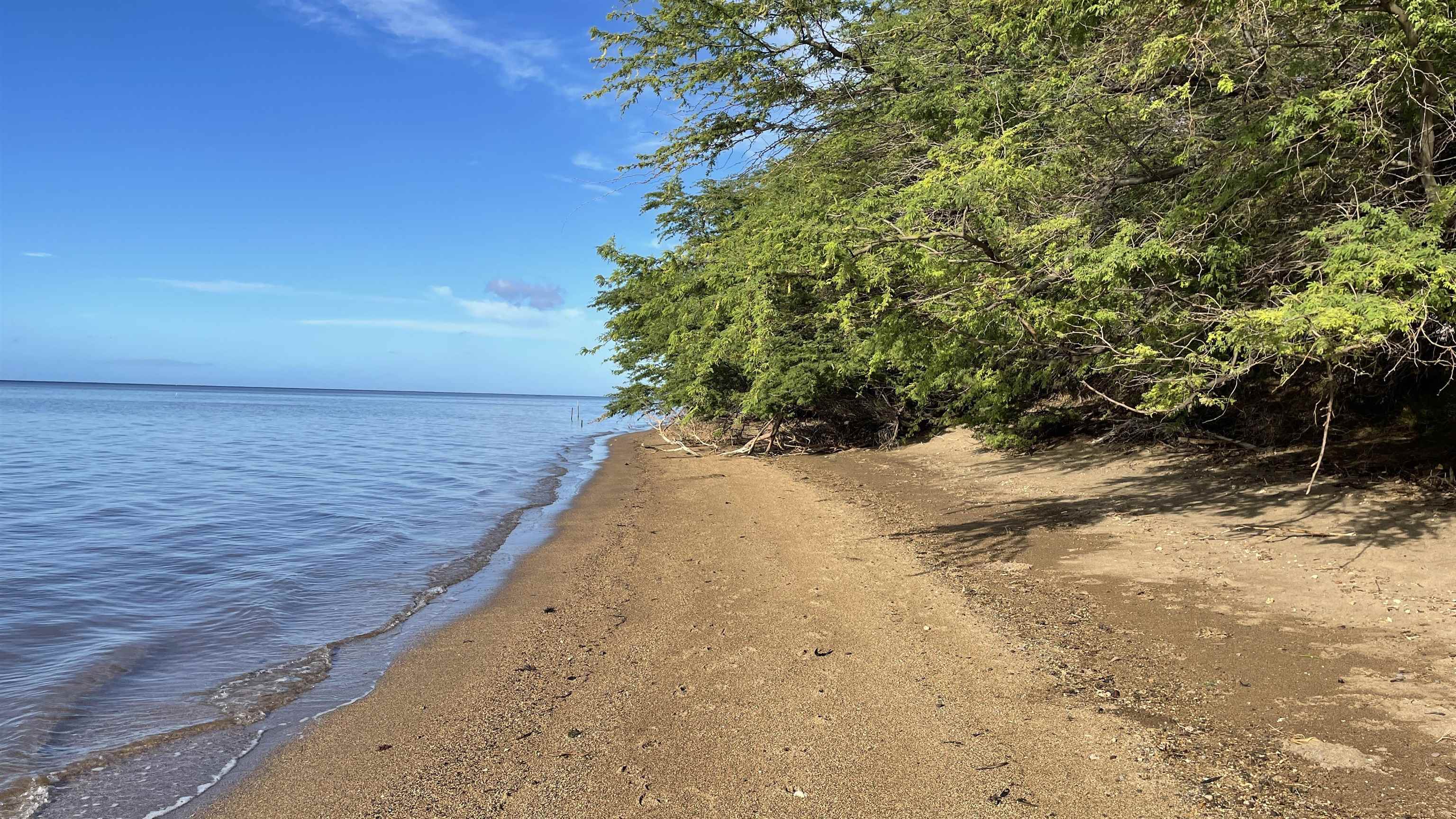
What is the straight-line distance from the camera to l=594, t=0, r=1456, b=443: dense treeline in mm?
5281

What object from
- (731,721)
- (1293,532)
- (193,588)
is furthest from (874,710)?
(193,588)

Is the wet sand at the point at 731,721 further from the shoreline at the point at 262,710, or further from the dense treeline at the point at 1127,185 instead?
the dense treeline at the point at 1127,185

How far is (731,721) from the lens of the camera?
4.40 meters

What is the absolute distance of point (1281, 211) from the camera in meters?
6.78

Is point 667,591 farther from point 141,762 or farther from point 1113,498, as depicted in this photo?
point 1113,498

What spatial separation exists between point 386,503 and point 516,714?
11.2m

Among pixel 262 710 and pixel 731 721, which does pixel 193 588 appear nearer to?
pixel 262 710

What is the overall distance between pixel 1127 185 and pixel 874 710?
576 centimetres

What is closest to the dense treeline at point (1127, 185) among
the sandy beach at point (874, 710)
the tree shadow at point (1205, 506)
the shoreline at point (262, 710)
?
the tree shadow at point (1205, 506)

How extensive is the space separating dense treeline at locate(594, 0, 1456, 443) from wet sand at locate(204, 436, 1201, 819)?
253 centimetres

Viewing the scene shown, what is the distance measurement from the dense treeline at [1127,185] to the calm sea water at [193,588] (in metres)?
5.56

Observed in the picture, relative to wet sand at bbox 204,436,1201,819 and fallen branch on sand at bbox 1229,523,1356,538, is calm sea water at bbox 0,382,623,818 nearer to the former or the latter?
wet sand at bbox 204,436,1201,819

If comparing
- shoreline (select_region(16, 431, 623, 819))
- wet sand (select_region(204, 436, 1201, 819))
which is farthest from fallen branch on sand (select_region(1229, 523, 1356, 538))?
shoreline (select_region(16, 431, 623, 819))

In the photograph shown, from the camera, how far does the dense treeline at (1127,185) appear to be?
528cm
